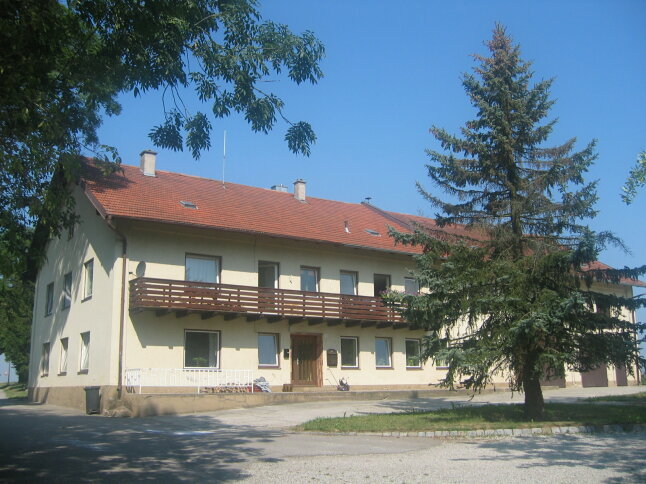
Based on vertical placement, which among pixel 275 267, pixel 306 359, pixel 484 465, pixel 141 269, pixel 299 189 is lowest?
pixel 484 465

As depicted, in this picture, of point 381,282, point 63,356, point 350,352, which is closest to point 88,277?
point 63,356

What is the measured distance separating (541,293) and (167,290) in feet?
42.5

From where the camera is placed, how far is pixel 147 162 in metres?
28.1

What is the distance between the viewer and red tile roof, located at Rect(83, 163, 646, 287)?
23531 mm

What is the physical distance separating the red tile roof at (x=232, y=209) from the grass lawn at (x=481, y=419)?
22.9 feet

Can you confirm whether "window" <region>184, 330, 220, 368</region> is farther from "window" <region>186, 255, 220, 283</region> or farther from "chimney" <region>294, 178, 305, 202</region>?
"chimney" <region>294, 178, 305, 202</region>

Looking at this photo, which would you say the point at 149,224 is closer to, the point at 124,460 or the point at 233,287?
the point at 233,287

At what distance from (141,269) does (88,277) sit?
3.63 meters

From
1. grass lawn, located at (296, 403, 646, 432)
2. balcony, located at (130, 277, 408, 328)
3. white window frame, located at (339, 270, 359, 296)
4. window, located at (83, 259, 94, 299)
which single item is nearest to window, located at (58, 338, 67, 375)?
window, located at (83, 259, 94, 299)

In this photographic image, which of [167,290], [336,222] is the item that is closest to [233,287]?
[167,290]

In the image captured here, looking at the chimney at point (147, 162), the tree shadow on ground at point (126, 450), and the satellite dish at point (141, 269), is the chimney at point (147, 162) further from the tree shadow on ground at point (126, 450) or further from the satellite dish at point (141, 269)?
the tree shadow on ground at point (126, 450)

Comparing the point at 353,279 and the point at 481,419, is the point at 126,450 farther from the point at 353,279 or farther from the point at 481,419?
the point at 353,279

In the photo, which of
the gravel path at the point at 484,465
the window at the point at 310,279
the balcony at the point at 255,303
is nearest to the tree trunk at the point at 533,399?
the gravel path at the point at 484,465

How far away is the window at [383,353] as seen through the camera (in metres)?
28.2
